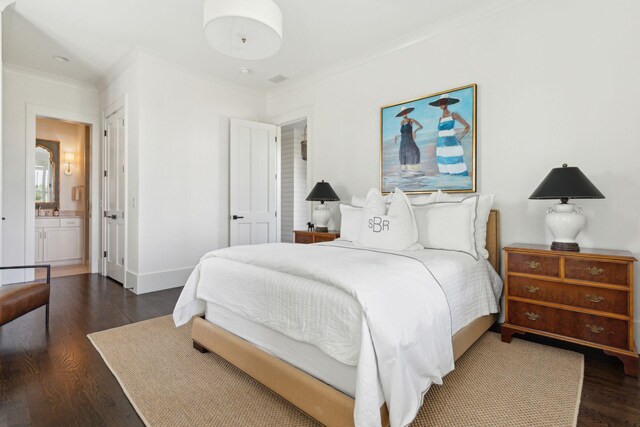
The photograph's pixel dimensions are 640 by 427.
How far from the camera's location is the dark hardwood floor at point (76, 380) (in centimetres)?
154

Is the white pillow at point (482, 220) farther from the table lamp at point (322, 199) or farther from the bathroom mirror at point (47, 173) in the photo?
the bathroom mirror at point (47, 173)

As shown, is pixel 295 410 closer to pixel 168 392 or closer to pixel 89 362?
pixel 168 392

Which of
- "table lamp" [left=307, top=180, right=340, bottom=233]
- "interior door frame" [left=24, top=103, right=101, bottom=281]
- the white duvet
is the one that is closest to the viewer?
the white duvet

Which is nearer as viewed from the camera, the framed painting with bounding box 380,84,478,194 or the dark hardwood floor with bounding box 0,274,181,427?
the dark hardwood floor with bounding box 0,274,181,427

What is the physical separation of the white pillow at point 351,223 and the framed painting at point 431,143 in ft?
1.84

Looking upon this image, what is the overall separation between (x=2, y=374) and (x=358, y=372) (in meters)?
2.16

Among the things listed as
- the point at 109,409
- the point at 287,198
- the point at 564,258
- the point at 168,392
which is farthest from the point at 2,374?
the point at 287,198

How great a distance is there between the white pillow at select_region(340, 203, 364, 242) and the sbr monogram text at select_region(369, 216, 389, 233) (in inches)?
15.5

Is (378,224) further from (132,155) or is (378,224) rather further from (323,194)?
(132,155)

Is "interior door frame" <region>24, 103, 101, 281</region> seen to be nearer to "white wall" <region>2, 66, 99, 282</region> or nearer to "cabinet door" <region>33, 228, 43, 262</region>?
"white wall" <region>2, 66, 99, 282</region>

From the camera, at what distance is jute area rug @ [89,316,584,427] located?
60.0 inches

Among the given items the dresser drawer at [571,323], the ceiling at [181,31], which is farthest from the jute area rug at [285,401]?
the ceiling at [181,31]

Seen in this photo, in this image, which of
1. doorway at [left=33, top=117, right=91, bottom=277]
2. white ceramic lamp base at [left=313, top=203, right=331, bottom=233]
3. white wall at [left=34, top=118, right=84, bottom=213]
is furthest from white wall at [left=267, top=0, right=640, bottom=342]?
white wall at [left=34, top=118, right=84, bottom=213]

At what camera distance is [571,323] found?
210 centimetres
